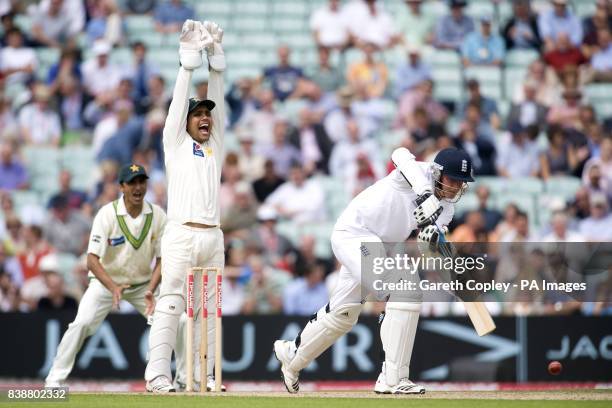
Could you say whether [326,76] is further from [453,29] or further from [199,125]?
[199,125]

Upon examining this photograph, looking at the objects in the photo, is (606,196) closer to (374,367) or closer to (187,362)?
(374,367)

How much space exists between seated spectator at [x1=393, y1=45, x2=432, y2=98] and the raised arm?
6743mm

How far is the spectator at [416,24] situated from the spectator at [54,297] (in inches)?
229

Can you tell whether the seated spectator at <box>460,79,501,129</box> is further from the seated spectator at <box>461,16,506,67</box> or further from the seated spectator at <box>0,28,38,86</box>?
the seated spectator at <box>0,28,38,86</box>

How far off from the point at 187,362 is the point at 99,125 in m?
6.74

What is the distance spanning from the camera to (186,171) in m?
8.52

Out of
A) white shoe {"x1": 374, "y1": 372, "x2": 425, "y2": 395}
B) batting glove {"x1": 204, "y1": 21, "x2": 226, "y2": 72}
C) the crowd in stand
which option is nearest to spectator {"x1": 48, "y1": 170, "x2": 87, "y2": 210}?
the crowd in stand

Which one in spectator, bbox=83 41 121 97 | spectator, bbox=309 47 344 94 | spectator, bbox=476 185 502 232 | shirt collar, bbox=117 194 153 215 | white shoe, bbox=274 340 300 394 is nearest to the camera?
white shoe, bbox=274 340 300 394

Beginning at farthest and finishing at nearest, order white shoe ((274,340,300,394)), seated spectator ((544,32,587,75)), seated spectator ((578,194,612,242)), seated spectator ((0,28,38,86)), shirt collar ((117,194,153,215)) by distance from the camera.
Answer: seated spectator ((544,32,587,75)) → seated spectator ((0,28,38,86)) → seated spectator ((578,194,612,242)) → shirt collar ((117,194,153,215)) → white shoe ((274,340,300,394))

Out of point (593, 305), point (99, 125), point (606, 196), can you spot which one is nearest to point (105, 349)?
point (99, 125)

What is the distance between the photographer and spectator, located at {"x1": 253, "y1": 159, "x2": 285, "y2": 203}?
13.8 metres

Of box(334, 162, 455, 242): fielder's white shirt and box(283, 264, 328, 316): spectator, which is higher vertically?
box(334, 162, 455, 242): fielder's white shirt

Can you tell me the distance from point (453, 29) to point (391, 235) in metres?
8.03

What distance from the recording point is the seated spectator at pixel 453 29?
1586 centimetres
